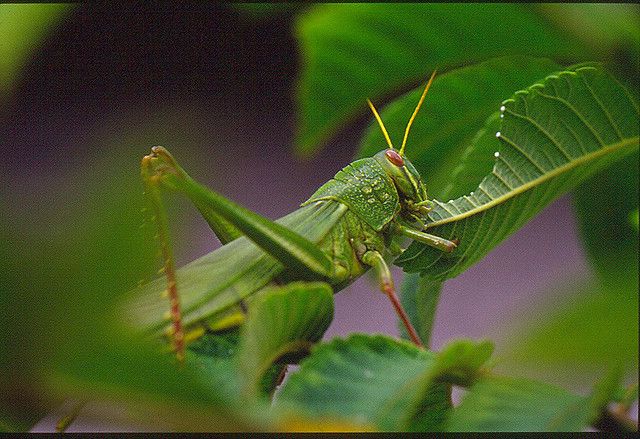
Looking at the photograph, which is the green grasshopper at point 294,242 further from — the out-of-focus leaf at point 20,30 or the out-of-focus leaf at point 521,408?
the out-of-focus leaf at point 521,408

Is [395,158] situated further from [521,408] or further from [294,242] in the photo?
[521,408]

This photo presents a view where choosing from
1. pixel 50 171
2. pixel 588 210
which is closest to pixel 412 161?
pixel 588 210

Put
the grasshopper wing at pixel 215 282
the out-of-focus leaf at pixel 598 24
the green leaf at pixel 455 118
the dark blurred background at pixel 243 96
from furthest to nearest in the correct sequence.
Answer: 1. the dark blurred background at pixel 243 96
2. the green leaf at pixel 455 118
3. the grasshopper wing at pixel 215 282
4. the out-of-focus leaf at pixel 598 24

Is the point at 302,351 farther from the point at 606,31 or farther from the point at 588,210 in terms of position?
the point at 588,210

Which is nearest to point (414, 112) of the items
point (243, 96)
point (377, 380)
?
point (377, 380)

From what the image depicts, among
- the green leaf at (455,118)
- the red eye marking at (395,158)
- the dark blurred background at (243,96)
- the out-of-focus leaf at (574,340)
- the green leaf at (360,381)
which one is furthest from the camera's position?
the dark blurred background at (243,96)

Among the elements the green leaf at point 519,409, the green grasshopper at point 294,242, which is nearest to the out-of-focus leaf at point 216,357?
the green grasshopper at point 294,242

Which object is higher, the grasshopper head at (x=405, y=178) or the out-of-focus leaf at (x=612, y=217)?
the grasshopper head at (x=405, y=178)
